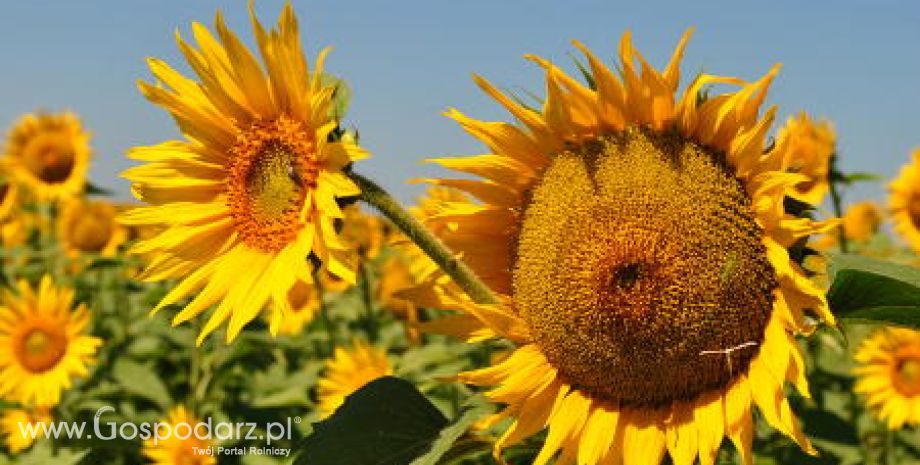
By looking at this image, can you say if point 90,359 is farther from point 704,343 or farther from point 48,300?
point 704,343

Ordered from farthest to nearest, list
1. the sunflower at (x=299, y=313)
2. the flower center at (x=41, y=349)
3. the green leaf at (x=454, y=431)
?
1. the sunflower at (x=299, y=313)
2. the flower center at (x=41, y=349)
3. the green leaf at (x=454, y=431)

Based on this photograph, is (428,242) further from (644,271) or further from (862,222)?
(862,222)

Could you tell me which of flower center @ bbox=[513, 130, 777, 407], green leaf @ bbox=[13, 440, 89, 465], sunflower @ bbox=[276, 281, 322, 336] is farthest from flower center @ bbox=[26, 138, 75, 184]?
flower center @ bbox=[513, 130, 777, 407]

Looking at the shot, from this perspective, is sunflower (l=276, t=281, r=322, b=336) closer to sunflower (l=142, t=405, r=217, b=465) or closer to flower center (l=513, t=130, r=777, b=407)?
sunflower (l=142, t=405, r=217, b=465)

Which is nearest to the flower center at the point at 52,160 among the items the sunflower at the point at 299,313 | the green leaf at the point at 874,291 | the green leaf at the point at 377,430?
the sunflower at the point at 299,313

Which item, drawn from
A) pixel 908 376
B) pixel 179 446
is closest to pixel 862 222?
pixel 908 376

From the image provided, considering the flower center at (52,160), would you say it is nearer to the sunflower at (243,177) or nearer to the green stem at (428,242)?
the sunflower at (243,177)

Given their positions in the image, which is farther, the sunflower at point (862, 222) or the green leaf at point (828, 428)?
the sunflower at point (862, 222)

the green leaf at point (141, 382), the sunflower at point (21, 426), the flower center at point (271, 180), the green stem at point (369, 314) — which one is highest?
the flower center at point (271, 180)
